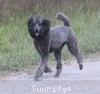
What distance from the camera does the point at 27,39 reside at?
13.0m

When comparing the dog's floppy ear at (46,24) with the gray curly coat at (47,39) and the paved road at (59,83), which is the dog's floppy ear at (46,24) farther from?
the paved road at (59,83)

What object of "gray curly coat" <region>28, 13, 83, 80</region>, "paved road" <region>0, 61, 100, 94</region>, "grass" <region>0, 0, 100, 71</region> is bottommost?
"grass" <region>0, 0, 100, 71</region>

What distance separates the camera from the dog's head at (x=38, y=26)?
905 centimetres

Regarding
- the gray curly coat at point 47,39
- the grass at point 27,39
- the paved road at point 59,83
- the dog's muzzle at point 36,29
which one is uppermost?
the dog's muzzle at point 36,29

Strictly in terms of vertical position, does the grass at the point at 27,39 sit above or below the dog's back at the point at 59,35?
below

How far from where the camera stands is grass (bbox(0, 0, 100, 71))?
10.7 m

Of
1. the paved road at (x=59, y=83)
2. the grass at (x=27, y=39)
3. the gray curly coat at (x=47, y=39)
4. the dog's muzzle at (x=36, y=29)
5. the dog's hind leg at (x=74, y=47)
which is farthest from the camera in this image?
the grass at (x=27, y=39)

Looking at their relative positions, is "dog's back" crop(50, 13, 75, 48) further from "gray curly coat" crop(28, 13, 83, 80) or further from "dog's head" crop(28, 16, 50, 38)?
"dog's head" crop(28, 16, 50, 38)

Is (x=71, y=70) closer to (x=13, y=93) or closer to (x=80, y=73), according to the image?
(x=80, y=73)

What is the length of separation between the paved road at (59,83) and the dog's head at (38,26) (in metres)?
0.83

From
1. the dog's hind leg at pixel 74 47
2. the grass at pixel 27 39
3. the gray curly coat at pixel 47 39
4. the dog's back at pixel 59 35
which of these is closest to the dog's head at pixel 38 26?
the gray curly coat at pixel 47 39

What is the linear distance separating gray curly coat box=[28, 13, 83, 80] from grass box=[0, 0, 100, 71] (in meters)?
1.01

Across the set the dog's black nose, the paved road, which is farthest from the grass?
the dog's black nose

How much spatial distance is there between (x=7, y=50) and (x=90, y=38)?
2.33 metres
